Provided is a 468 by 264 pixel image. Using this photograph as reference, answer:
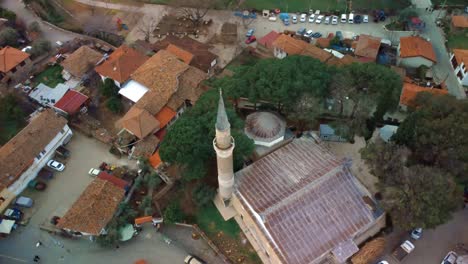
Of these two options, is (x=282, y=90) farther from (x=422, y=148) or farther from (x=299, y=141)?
(x=422, y=148)

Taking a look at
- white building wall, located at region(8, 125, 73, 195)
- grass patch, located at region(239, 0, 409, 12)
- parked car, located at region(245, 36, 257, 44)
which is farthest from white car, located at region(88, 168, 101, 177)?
grass patch, located at region(239, 0, 409, 12)

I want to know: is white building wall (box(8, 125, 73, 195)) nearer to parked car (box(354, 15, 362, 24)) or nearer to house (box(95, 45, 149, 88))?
house (box(95, 45, 149, 88))

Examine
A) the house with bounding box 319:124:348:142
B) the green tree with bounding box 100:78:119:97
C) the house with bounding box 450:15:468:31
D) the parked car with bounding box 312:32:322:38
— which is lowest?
the green tree with bounding box 100:78:119:97

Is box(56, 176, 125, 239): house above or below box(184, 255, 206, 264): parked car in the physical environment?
below

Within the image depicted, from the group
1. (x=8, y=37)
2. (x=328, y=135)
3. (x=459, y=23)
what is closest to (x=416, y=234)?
(x=328, y=135)

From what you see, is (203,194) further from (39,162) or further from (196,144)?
(39,162)

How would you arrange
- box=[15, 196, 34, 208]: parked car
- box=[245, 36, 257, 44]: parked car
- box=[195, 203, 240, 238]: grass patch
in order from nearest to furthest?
box=[195, 203, 240, 238]: grass patch, box=[15, 196, 34, 208]: parked car, box=[245, 36, 257, 44]: parked car

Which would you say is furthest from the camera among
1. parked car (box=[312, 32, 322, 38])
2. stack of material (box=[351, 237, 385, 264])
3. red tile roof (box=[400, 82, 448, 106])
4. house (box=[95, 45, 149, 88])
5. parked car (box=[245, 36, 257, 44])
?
parked car (box=[312, 32, 322, 38])

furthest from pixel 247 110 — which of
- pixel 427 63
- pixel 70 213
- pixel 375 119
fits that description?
pixel 427 63
